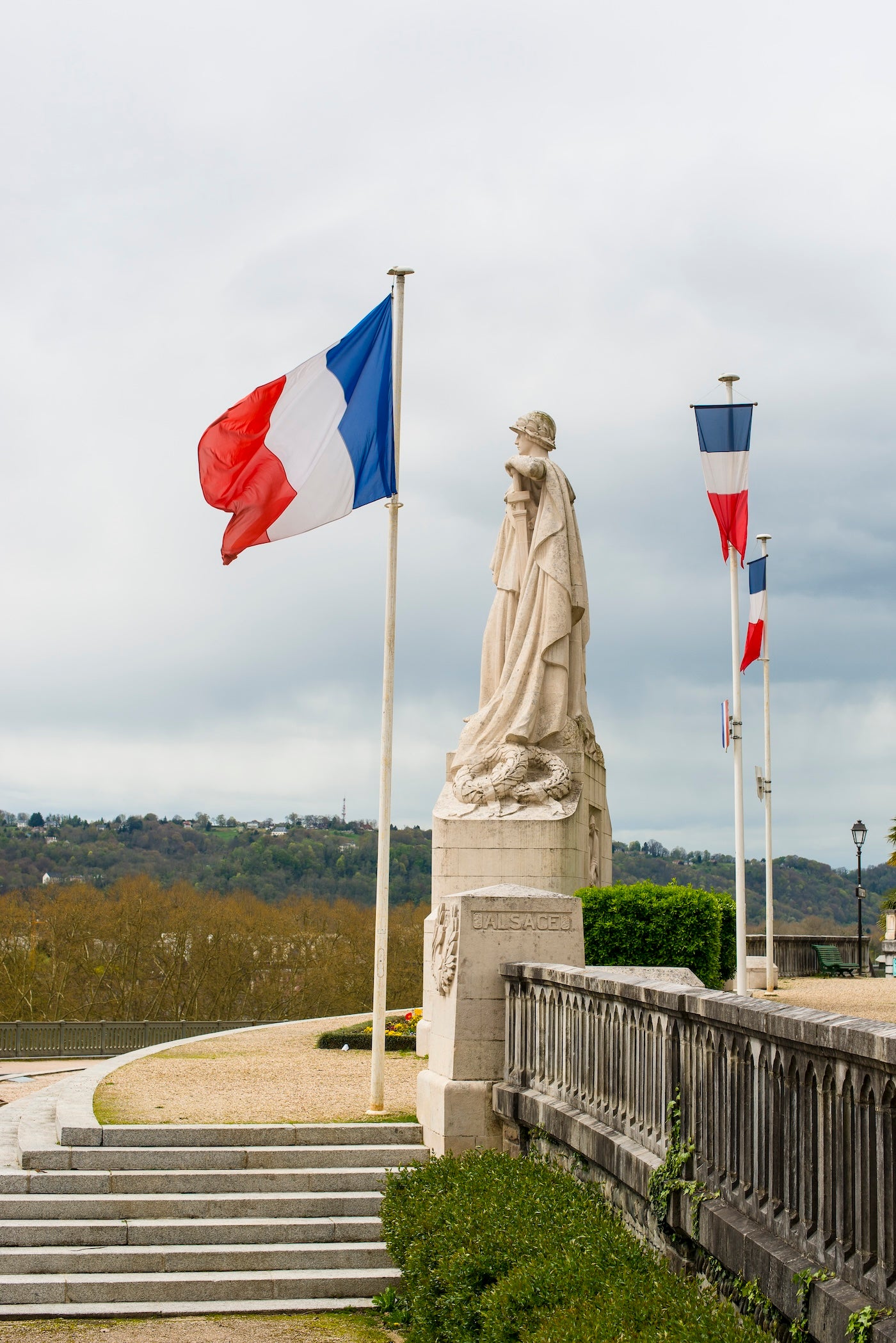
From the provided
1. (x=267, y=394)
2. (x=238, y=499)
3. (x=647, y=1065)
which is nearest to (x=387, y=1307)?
(x=647, y=1065)

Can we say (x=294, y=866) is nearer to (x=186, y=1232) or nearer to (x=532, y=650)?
(x=532, y=650)

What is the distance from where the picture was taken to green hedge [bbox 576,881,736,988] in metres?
16.4

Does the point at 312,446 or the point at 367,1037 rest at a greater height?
the point at 312,446

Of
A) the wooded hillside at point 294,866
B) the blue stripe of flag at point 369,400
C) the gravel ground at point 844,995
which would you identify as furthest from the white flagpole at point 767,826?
the wooded hillside at point 294,866

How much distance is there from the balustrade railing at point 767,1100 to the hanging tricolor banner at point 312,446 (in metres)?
5.95

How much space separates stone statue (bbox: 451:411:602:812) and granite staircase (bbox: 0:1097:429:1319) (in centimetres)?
720

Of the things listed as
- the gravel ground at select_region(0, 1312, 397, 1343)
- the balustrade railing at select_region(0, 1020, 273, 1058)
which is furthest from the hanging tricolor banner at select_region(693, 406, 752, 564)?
the gravel ground at select_region(0, 1312, 397, 1343)

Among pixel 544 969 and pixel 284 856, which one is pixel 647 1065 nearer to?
pixel 544 969

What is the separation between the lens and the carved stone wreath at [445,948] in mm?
10180

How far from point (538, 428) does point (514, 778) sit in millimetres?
5013

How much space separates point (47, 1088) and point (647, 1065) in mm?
8752

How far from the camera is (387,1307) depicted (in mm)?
8484

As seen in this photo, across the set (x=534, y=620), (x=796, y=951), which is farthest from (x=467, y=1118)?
(x=796, y=951)

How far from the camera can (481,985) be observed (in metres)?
10.0
